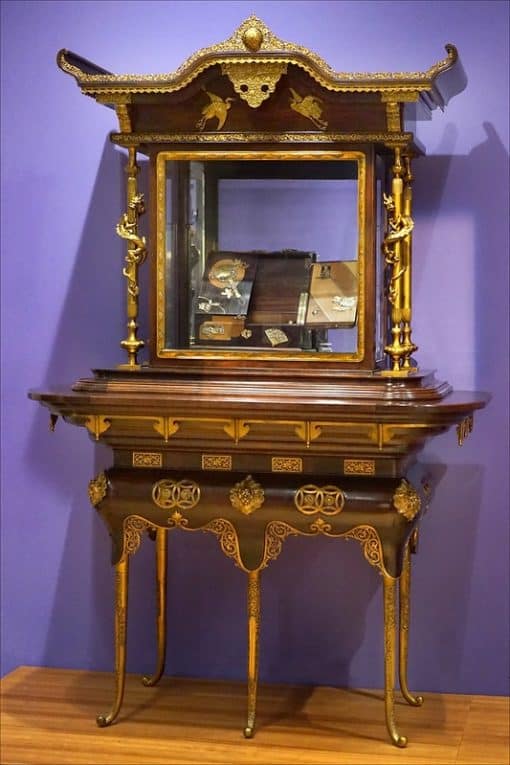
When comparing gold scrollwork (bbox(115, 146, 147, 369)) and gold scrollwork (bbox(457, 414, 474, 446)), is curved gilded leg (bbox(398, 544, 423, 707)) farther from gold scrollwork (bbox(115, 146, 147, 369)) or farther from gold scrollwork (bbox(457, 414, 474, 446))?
gold scrollwork (bbox(115, 146, 147, 369))

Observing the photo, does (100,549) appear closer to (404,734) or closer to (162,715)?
(162,715)

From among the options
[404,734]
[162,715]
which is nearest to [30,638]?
[162,715]

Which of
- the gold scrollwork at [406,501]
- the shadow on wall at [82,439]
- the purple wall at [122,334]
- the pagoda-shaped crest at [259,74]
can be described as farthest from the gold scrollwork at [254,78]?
the gold scrollwork at [406,501]

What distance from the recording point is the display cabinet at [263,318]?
317 centimetres

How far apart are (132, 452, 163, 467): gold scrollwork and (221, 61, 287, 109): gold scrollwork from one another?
3.18 ft

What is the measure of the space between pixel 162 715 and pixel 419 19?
2197mm

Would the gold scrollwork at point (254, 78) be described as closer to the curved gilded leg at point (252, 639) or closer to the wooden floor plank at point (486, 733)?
the curved gilded leg at point (252, 639)

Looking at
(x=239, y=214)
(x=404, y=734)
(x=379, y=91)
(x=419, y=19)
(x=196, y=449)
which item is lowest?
(x=404, y=734)

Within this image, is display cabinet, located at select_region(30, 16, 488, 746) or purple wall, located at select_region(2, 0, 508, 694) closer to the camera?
display cabinet, located at select_region(30, 16, 488, 746)

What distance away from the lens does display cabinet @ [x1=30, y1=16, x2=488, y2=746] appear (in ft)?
10.4

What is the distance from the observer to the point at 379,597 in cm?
379

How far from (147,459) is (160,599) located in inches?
25.2

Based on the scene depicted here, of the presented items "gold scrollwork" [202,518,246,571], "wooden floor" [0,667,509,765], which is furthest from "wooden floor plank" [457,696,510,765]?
"gold scrollwork" [202,518,246,571]

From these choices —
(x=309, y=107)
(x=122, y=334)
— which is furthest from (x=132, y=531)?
(x=309, y=107)
